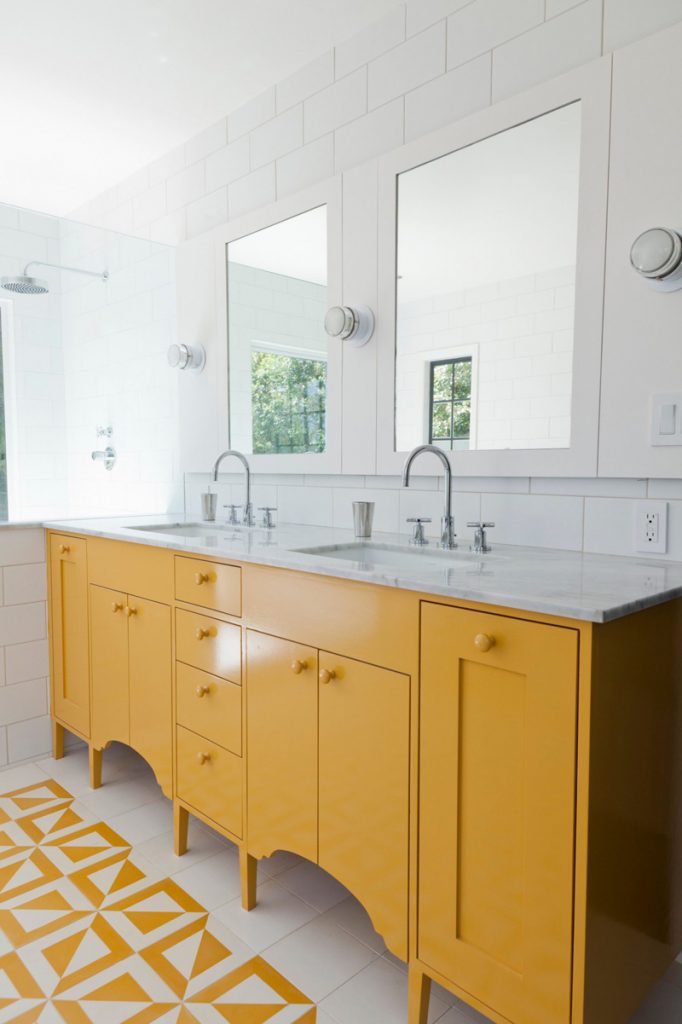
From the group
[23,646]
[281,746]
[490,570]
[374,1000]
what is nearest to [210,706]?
[281,746]

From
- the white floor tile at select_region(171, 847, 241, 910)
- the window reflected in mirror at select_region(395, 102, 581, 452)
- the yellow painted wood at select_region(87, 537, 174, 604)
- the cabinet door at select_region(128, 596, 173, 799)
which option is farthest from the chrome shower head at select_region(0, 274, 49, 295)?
the white floor tile at select_region(171, 847, 241, 910)

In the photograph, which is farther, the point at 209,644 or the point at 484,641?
the point at 209,644

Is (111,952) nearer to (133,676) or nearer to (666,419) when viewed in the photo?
(133,676)

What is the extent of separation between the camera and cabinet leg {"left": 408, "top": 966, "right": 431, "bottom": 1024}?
1.29 metres

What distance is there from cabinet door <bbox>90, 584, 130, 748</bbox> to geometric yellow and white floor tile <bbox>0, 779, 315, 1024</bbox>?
0.34 m

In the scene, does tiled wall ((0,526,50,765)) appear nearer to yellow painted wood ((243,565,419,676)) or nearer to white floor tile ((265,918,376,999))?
yellow painted wood ((243,565,419,676))

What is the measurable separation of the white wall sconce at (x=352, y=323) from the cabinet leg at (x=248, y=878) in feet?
4.73

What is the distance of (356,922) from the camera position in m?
1.66

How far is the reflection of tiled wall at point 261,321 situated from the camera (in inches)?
88.7

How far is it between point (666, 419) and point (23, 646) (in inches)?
88.4

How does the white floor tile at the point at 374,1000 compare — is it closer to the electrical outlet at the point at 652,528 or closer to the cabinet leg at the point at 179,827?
the cabinet leg at the point at 179,827

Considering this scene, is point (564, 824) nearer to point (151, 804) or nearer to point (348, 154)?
point (151, 804)

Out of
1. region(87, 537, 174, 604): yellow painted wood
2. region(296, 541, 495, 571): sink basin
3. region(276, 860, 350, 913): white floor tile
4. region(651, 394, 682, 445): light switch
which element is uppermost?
region(651, 394, 682, 445): light switch

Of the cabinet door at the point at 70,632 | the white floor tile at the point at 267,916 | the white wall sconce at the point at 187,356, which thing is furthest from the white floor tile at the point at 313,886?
the white wall sconce at the point at 187,356
